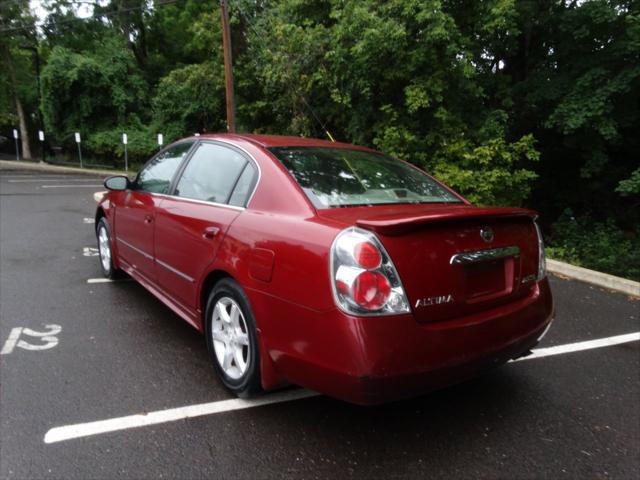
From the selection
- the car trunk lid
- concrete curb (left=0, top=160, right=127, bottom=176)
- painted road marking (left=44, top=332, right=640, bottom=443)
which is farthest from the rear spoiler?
concrete curb (left=0, top=160, right=127, bottom=176)

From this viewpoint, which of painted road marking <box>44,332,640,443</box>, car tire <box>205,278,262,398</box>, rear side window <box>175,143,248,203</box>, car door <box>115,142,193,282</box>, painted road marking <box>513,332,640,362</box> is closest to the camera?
painted road marking <box>44,332,640,443</box>

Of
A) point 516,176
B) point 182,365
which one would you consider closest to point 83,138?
point 516,176

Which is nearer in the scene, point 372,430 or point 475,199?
point 372,430

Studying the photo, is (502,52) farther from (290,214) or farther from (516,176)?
(290,214)

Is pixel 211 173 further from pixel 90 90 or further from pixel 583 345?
pixel 90 90

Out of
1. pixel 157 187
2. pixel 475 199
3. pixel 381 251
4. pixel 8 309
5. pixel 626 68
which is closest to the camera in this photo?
pixel 381 251

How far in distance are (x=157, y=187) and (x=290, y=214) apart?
74.8 inches

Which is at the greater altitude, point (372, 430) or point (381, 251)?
point (381, 251)

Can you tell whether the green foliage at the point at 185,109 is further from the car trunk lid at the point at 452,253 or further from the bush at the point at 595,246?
the car trunk lid at the point at 452,253

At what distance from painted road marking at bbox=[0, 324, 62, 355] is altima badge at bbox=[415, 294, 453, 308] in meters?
2.83

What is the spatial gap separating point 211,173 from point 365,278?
168 centimetres

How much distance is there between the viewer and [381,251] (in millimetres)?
2021

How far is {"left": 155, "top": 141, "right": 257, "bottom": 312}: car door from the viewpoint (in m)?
2.81

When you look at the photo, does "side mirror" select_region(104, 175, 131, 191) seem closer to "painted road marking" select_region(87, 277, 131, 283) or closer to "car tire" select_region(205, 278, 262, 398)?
"painted road marking" select_region(87, 277, 131, 283)
